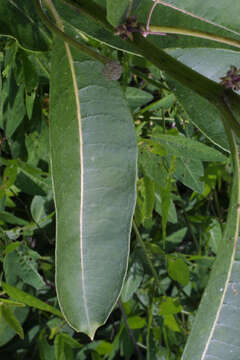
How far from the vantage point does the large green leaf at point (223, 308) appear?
0.64 metres

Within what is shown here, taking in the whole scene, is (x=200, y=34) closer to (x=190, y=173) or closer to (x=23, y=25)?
(x=23, y=25)

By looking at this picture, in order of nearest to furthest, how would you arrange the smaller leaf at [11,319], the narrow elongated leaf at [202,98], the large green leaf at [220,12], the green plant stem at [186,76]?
the green plant stem at [186,76], the large green leaf at [220,12], the narrow elongated leaf at [202,98], the smaller leaf at [11,319]

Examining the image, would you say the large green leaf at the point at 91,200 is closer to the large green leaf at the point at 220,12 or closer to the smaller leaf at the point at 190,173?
the large green leaf at the point at 220,12

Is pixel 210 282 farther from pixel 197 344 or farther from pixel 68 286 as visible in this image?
pixel 68 286

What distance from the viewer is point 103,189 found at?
0.68 m

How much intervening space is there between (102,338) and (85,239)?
1.09 meters

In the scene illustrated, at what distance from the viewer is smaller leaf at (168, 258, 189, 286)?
1307 mm

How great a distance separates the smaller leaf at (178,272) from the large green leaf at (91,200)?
26.1 inches

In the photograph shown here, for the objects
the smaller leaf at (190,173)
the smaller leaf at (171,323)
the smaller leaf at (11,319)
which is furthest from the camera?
the smaller leaf at (171,323)

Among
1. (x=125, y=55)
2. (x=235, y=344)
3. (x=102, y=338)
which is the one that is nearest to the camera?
(x=235, y=344)

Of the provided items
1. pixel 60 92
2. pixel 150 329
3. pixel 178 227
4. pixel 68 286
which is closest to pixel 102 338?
pixel 150 329

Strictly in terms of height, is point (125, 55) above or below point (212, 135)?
above

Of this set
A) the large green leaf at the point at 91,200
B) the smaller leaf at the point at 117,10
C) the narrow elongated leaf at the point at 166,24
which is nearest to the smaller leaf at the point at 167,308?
the large green leaf at the point at 91,200

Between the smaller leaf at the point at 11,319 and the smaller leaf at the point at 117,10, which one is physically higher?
the smaller leaf at the point at 117,10
